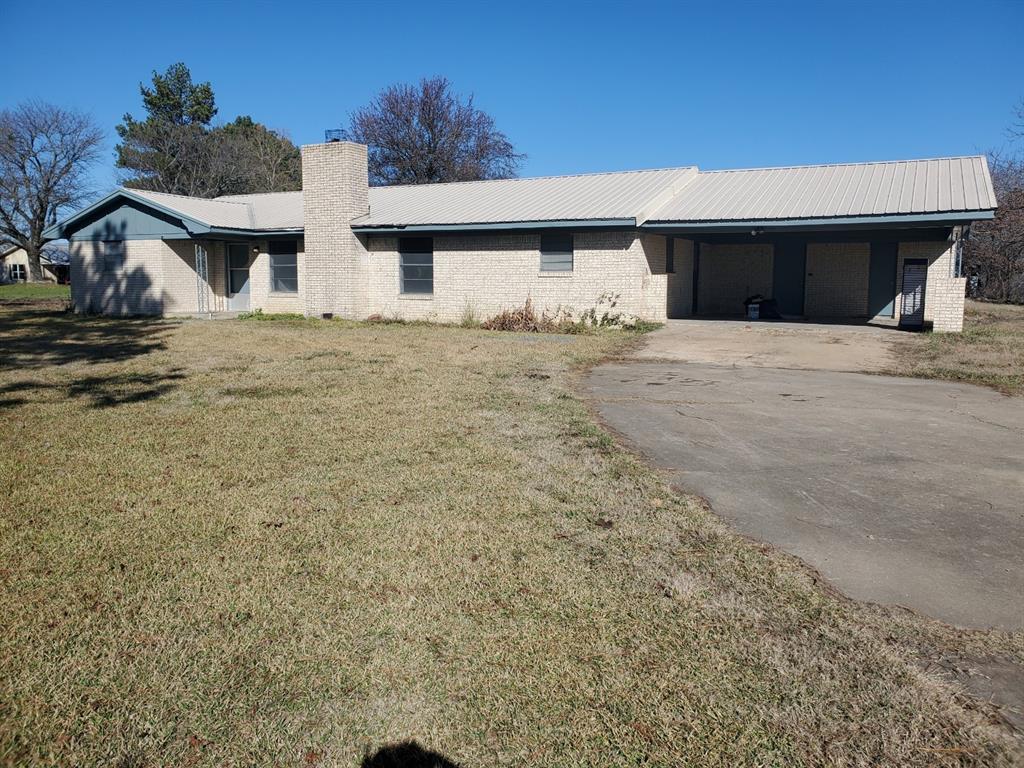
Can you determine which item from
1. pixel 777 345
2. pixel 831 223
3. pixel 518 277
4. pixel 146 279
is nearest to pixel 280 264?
pixel 146 279

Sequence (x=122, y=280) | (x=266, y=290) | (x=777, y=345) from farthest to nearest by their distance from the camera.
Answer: (x=122, y=280) → (x=266, y=290) → (x=777, y=345)

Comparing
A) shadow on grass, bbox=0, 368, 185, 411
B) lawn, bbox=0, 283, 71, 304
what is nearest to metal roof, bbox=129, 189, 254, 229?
lawn, bbox=0, 283, 71, 304

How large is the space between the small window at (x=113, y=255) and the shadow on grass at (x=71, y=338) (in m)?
2.12

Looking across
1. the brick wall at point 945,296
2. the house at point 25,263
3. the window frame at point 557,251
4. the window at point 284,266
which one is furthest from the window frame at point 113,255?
the house at point 25,263

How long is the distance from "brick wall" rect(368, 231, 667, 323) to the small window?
8.95 m

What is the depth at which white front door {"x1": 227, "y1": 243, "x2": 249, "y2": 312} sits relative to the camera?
86.1ft

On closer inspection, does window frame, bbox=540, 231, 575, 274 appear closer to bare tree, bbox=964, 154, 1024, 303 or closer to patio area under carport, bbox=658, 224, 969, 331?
patio area under carport, bbox=658, 224, 969, 331

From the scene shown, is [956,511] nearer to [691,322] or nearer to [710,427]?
[710,427]

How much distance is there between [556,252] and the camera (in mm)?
21391

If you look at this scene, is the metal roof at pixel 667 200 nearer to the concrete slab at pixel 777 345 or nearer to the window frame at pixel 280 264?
the window frame at pixel 280 264

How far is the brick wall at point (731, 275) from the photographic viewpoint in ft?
88.7

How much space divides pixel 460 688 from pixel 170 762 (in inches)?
42.9

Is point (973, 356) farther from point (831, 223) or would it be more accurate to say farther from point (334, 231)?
point (334, 231)

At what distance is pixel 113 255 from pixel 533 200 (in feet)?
47.0
